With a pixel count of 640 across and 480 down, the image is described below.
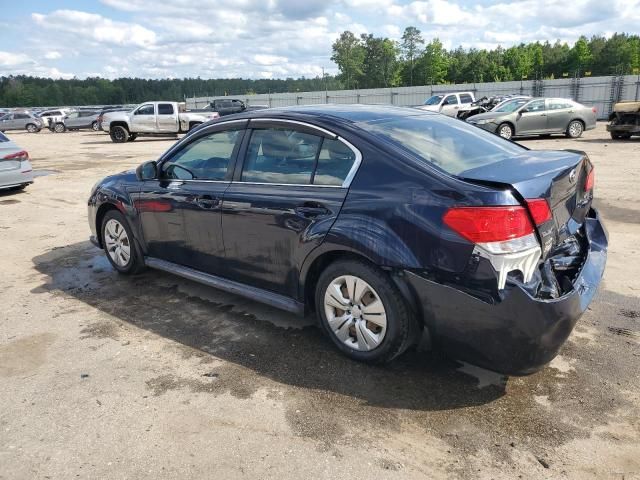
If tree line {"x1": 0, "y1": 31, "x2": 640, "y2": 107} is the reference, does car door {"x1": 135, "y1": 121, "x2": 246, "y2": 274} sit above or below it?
below

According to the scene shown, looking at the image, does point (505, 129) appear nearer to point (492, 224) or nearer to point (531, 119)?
point (531, 119)

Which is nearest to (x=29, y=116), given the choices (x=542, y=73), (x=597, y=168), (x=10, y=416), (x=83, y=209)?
(x=83, y=209)

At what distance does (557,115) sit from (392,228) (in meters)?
18.6

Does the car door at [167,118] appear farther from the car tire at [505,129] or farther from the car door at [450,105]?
the car tire at [505,129]

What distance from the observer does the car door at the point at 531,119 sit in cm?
1889

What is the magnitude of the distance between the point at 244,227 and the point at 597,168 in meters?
10.7

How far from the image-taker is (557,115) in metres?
19.1

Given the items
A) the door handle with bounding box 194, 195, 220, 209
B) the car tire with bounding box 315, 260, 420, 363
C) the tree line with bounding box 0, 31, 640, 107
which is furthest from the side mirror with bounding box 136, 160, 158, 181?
the tree line with bounding box 0, 31, 640, 107

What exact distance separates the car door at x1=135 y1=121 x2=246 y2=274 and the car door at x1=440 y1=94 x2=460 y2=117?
23.5 meters

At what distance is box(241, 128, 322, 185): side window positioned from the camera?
3682mm

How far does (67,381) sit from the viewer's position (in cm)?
348

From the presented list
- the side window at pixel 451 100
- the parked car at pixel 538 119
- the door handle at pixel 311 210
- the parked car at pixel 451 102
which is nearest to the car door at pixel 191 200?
the door handle at pixel 311 210

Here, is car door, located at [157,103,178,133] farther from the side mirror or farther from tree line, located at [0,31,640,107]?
tree line, located at [0,31,640,107]

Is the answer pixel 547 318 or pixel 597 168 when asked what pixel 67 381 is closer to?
pixel 547 318
